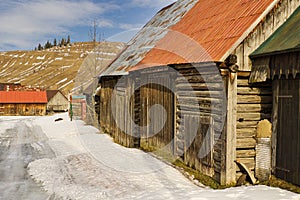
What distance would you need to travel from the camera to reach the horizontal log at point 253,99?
7980mm

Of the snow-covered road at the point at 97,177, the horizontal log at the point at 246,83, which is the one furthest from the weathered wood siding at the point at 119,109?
the horizontal log at the point at 246,83

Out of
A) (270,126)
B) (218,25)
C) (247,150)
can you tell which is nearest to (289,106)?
(270,126)

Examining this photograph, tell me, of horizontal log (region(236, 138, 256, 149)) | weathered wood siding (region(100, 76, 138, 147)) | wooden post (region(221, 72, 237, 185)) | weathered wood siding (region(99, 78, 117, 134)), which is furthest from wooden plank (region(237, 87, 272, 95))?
weathered wood siding (region(99, 78, 117, 134))

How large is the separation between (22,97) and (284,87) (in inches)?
1726

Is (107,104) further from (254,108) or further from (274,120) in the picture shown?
(274,120)

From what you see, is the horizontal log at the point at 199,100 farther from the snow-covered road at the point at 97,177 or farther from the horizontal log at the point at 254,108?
the snow-covered road at the point at 97,177

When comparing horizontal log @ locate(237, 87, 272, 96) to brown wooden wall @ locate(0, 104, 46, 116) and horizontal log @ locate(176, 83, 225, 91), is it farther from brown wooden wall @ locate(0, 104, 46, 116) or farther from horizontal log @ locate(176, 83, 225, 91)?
brown wooden wall @ locate(0, 104, 46, 116)

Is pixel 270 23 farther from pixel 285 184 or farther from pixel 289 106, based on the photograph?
pixel 285 184

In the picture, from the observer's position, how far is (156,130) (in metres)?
12.3

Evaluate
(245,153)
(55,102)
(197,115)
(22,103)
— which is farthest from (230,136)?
(55,102)

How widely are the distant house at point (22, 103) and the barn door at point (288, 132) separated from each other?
142ft

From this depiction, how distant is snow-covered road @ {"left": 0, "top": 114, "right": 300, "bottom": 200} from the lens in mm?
7172

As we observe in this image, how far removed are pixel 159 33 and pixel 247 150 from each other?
921 cm

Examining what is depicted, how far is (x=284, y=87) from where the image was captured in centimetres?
739
